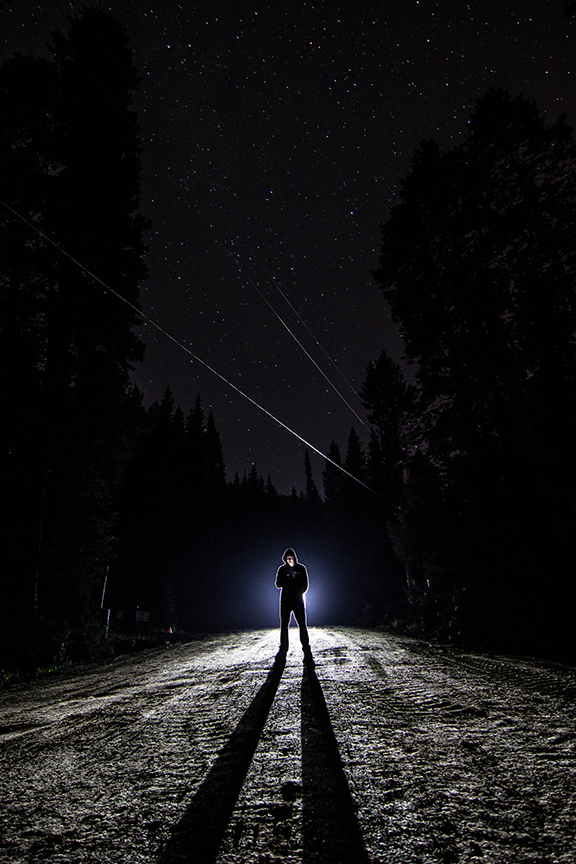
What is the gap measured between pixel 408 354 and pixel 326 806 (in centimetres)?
1345

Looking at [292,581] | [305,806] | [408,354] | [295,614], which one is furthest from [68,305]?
[305,806]

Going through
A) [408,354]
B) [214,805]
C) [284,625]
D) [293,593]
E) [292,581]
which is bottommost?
[284,625]

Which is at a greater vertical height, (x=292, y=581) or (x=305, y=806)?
(x=292, y=581)

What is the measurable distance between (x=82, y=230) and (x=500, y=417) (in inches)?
522

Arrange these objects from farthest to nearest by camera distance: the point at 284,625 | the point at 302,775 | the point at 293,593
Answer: the point at 293,593 → the point at 284,625 → the point at 302,775

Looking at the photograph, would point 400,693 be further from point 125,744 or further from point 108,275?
point 108,275

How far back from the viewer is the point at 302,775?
1844mm

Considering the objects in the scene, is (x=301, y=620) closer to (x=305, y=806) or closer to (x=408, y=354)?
(x=305, y=806)

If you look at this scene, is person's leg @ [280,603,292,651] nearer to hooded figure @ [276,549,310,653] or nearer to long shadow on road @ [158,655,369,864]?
hooded figure @ [276,549,310,653]

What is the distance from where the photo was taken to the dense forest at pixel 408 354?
791cm

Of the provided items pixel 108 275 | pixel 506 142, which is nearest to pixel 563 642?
pixel 108 275

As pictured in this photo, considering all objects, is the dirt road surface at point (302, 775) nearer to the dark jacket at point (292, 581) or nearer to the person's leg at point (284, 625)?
the person's leg at point (284, 625)

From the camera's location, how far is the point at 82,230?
10891 mm

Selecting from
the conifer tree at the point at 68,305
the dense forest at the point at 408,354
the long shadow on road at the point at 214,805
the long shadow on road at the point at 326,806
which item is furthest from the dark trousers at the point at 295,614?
the conifer tree at the point at 68,305
